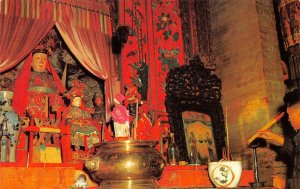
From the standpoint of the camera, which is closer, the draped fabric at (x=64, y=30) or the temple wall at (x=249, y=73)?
the draped fabric at (x=64, y=30)

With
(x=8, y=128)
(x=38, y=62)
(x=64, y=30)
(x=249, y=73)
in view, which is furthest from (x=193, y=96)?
(x=8, y=128)

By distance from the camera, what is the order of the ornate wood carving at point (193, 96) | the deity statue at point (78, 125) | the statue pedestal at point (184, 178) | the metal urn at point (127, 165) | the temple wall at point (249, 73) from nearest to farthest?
the metal urn at point (127, 165), the statue pedestal at point (184, 178), the deity statue at point (78, 125), the temple wall at point (249, 73), the ornate wood carving at point (193, 96)

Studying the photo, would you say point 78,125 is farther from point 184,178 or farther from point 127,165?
point 127,165

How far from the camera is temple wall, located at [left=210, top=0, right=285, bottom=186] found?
4.23 meters

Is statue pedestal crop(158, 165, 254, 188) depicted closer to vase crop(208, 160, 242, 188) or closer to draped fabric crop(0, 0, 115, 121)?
vase crop(208, 160, 242, 188)

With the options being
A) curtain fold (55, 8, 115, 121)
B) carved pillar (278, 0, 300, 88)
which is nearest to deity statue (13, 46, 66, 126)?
curtain fold (55, 8, 115, 121)

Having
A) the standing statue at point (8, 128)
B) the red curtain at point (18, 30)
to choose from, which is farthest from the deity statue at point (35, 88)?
the standing statue at point (8, 128)

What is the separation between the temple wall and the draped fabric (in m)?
1.70

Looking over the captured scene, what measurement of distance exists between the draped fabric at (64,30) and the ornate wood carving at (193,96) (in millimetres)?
868

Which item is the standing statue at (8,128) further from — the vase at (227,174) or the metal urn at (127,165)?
the vase at (227,174)

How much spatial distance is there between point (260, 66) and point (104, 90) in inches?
76.9

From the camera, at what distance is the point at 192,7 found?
513 centimetres

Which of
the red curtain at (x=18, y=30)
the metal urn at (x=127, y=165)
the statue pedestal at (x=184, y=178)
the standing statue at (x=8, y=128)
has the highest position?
the red curtain at (x=18, y=30)

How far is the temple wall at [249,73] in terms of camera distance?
4227 millimetres
